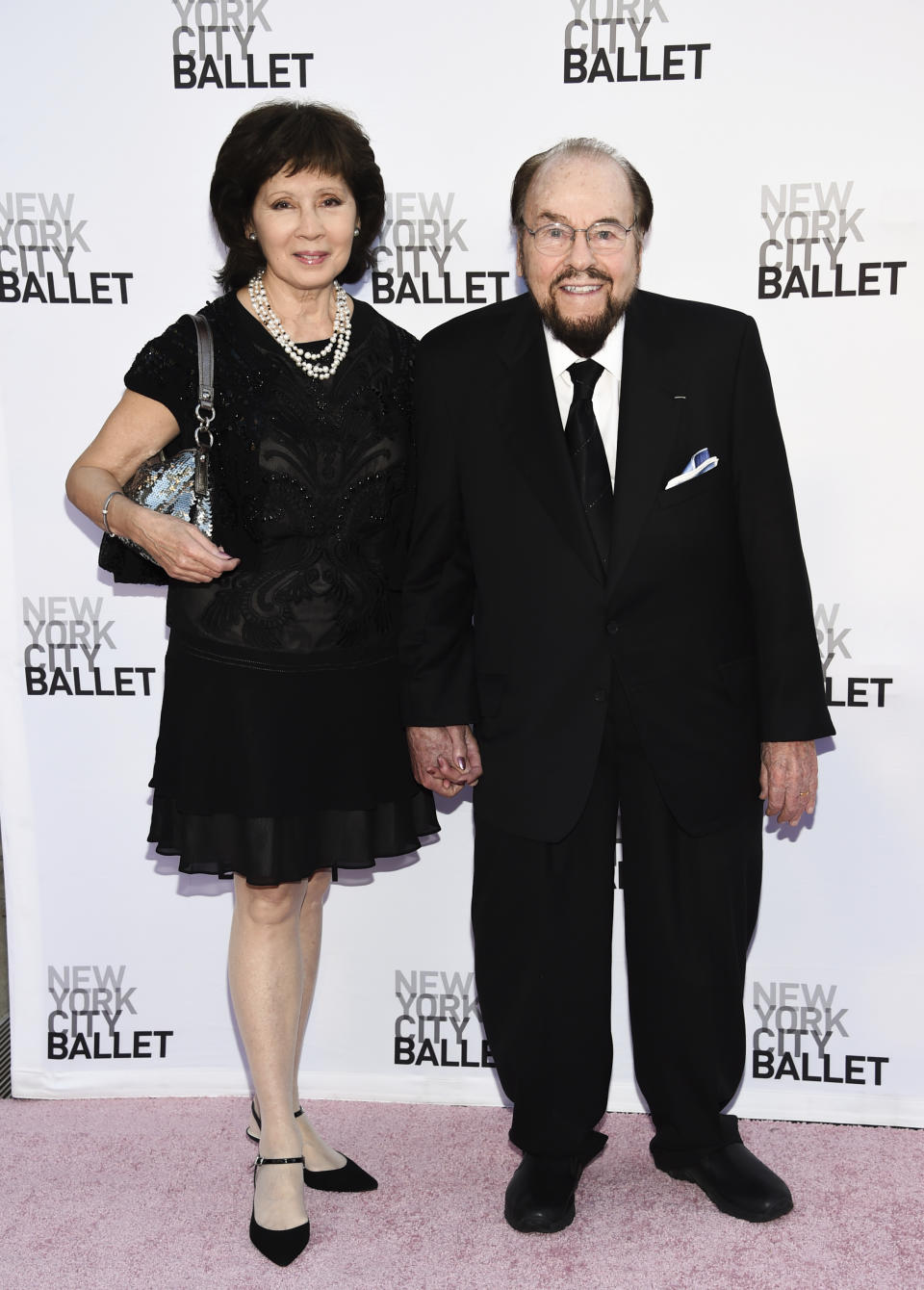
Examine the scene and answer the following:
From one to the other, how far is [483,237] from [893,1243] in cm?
245

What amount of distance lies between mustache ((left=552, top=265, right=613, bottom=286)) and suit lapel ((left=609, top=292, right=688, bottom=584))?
0.58ft

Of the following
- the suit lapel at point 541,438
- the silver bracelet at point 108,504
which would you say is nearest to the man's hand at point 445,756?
the suit lapel at point 541,438

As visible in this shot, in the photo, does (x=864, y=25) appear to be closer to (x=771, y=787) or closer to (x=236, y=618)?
(x=771, y=787)

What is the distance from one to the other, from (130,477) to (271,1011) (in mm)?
1173

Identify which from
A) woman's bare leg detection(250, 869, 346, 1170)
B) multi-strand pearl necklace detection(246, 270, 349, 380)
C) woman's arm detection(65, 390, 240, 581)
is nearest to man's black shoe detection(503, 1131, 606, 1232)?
woman's bare leg detection(250, 869, 346, 1170)

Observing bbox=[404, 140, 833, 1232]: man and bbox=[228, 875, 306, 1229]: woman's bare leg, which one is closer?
bbox=[404, 140, 833, 1232]: man

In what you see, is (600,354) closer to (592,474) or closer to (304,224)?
(592,474)

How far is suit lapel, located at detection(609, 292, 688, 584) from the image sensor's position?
247 centimetres

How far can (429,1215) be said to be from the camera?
2.90m

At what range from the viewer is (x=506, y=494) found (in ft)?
8.41

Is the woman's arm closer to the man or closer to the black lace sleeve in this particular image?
the black lace sleeve

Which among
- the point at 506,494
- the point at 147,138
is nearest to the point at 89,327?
the point at 147,138

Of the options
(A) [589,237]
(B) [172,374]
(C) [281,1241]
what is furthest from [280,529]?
(C) [281,1241]

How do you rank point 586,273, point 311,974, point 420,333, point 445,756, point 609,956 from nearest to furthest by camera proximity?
point 586,273, point 445,756, point 609,956, point 311,974, point 420,333
